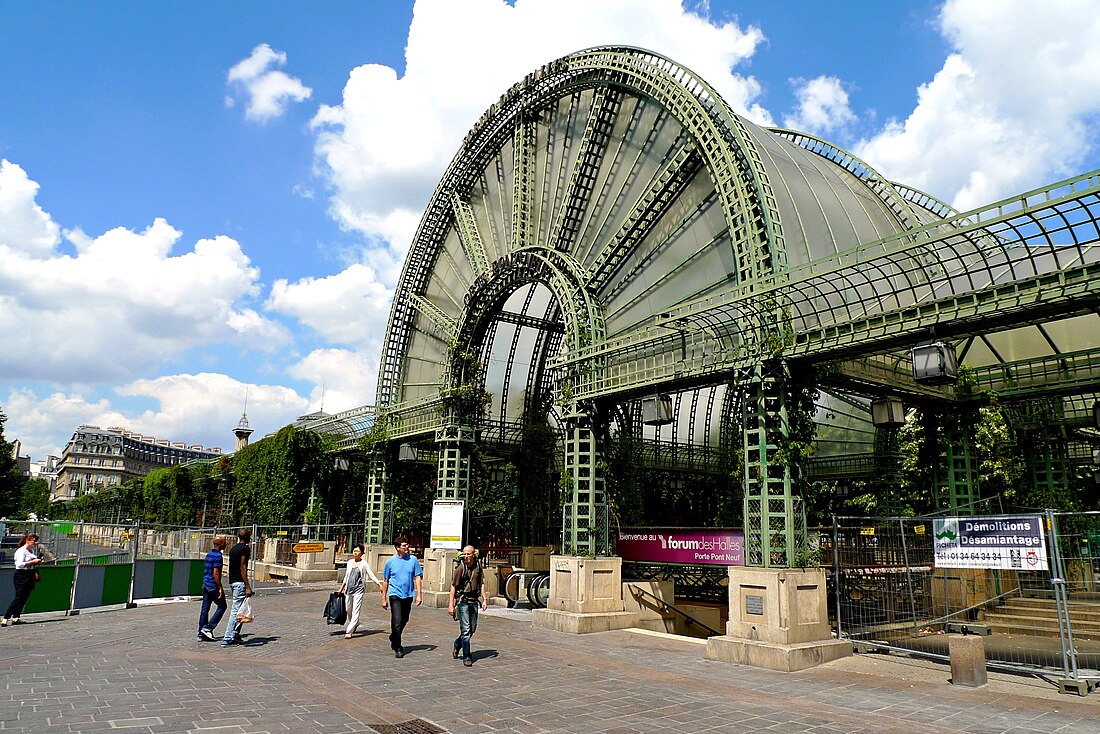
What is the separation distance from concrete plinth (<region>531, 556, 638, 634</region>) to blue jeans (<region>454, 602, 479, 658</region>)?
478cm

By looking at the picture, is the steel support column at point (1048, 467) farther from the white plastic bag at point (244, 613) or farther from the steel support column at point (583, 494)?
the white plastic bag at point (244, 613)

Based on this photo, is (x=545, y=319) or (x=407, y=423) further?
(x=545, y=319)

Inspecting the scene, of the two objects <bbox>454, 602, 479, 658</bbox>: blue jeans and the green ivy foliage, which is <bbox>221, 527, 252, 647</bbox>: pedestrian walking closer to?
<bbox>454, 602, 479, 658</bbox>: blue jeans

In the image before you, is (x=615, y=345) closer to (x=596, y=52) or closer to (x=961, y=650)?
(x=596, y=52)

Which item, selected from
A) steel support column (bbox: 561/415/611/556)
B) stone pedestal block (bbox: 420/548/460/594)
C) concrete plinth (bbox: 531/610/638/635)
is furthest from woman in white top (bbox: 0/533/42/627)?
steel support column (bbox: 561/415/611/556)

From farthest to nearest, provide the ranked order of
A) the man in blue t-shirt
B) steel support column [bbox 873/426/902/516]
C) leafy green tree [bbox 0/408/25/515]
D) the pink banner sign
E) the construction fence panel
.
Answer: leafy green tree [bbox 0/408/25/515] < steel support column [bbox 873/426/902/516] < the pink banner sign < the man in blue t-shirt < the construction fence panel

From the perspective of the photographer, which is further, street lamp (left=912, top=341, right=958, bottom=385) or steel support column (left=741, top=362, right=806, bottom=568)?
steel support column (left=741, top=362, right=806, bottom=568)

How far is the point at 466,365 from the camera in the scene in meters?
24.4

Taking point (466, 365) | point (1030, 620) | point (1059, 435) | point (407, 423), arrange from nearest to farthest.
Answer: point (1030, 620) < point (1059, 435) < point (466, 365) < point (407, 423)

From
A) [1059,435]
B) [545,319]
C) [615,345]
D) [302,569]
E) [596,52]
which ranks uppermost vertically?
[596,52]

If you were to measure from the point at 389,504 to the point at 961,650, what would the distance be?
19659 millimetres

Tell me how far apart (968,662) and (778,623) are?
A: 2.91 m

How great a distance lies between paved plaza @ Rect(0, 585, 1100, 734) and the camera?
811 centimetres

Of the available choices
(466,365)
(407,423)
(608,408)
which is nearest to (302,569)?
(407,423)
